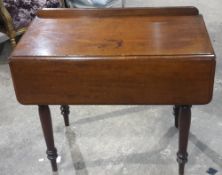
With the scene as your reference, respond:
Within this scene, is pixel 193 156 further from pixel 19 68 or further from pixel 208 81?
pixel 19 68

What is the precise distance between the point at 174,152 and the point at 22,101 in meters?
0.82

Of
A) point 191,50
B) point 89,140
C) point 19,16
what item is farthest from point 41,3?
point 191,50

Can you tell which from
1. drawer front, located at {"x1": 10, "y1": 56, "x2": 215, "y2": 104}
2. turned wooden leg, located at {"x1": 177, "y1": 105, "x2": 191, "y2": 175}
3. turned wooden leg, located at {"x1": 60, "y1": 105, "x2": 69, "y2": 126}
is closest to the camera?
drawer front, located at {"x1": 10, "y1": 56, "x2": 215, "y2": 104}

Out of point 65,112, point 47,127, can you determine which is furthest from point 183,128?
point 65,112

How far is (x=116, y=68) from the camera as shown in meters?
1.10

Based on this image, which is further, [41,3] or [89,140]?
[41,3]

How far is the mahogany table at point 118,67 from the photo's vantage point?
1093 millimetres

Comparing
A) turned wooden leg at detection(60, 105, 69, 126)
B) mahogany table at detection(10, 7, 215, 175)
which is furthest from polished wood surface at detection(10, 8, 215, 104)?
turned wooden leg at detection(60, 105, 69, 126)

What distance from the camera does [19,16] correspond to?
2549mm

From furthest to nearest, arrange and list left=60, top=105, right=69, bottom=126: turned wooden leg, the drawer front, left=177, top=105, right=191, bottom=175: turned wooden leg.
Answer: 1. left=60, top=105, right=69, bottom=126: turned wooden leg
2. left=177, top=105, right=191, bottom=175: turned wooden leg
3. the drawer front

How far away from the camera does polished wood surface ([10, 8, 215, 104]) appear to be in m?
1.09

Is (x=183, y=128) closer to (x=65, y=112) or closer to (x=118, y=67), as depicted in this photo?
(x=118, y=67)

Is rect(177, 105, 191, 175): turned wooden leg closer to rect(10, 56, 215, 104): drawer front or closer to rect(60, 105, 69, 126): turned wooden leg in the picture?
rect(10, 56, 215, 104): drawer front

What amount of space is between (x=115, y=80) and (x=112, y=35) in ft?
0.76
